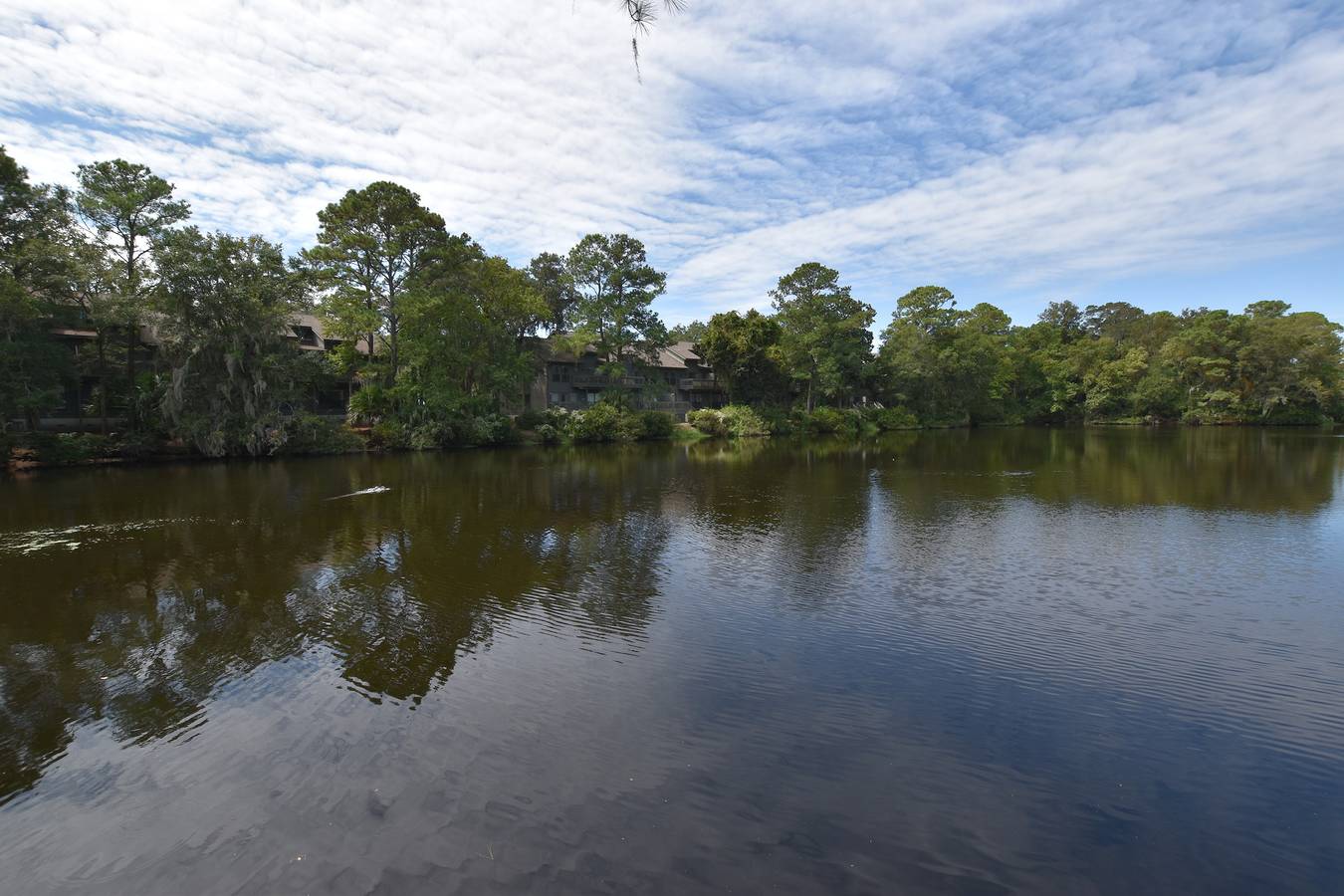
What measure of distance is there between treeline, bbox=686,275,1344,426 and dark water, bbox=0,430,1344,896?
41961 millimetres

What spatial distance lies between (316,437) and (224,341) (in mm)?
6101

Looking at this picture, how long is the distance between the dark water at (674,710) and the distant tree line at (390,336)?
688 inches

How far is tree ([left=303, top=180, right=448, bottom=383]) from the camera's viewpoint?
1398 inches

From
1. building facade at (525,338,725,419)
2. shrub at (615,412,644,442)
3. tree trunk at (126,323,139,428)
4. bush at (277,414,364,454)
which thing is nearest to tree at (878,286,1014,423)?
building facade at (525,338,725,419)


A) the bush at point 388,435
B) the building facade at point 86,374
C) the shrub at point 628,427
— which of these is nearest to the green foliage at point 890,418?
the shrub at point 628,427

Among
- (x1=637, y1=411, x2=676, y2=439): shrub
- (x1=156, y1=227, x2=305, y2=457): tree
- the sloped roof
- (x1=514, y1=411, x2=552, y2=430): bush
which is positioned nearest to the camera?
(x1=156, y1=227, x2=305, y2=457): tree

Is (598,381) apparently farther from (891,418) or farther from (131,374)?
(131,374)

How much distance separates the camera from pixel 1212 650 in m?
8.38

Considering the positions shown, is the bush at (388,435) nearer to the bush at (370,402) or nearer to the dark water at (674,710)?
the bush at (370,402)

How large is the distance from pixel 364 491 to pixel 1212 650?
2248 cm

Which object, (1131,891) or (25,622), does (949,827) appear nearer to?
(1131,891)

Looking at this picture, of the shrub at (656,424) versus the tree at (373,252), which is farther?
the shrub at (656,424)

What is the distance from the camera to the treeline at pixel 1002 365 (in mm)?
56781

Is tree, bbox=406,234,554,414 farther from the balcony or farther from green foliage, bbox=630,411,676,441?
the balcony
